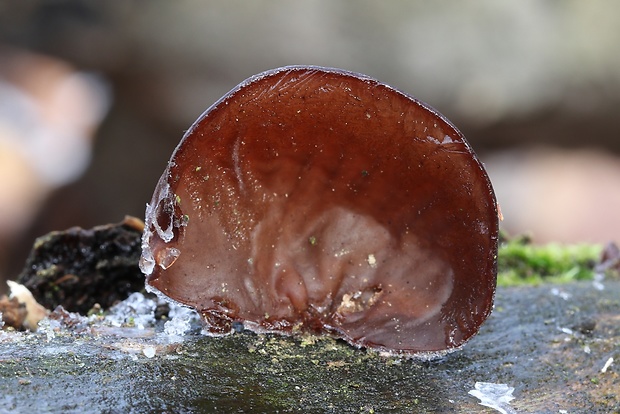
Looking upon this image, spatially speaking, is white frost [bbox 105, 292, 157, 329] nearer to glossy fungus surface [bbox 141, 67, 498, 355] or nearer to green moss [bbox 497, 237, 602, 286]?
glossy fungus surface [bbox 141, 67, 498, 355]

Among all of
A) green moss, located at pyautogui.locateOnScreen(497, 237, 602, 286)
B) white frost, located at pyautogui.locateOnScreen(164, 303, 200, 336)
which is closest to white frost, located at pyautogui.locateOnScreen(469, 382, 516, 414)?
white frost, located at pyautogui.locateOnScreen(164, 303, 200, 336)

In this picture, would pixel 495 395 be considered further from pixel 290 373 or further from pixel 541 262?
pixel 541 262

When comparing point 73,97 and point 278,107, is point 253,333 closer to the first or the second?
point 278,107

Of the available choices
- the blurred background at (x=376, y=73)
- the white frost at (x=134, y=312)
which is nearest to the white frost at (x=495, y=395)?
the white frost at (x=134, y=312)

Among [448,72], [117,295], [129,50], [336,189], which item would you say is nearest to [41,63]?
[129,50]

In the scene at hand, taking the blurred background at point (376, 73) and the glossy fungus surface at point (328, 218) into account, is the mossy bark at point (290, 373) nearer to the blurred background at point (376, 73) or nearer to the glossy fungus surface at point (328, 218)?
the glossy fungus surface at point (328, 218)

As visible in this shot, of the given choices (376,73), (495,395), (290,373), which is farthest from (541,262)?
(376,73)
